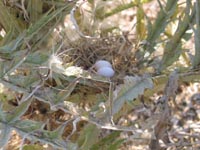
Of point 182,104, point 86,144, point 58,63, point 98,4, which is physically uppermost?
point 98,4

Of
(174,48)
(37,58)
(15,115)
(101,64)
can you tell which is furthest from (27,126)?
(174,48)

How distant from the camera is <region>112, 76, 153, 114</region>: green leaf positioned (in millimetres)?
947

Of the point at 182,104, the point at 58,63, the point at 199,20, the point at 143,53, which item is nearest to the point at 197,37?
the point at 199,20

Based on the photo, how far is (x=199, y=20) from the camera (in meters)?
1.02

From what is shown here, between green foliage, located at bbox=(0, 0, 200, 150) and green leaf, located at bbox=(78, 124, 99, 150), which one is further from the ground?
green foliage, located at bbox=(0, 0, 200, 150)

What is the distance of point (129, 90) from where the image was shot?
→ 3.16 feet

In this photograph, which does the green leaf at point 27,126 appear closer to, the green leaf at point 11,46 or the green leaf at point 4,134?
the green leaf at point 4,134

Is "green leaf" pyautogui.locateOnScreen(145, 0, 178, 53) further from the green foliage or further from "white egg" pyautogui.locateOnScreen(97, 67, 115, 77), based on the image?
"white egg" pyautogui.locateOnScreen(97, 67, 115, 77)

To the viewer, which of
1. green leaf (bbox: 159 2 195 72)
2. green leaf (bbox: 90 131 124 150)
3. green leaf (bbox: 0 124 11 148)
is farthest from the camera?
green leaf (bbox: 159 2 195 72)

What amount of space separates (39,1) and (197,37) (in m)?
0.34

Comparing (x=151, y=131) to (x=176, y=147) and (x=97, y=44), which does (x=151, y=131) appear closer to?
(x=176, y=147)

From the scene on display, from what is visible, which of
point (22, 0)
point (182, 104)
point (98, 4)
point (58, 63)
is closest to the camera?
point (58, 63)

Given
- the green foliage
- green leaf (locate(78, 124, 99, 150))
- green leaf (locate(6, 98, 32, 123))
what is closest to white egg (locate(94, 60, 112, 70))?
the green foliage

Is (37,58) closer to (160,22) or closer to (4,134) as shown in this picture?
(4,134)
